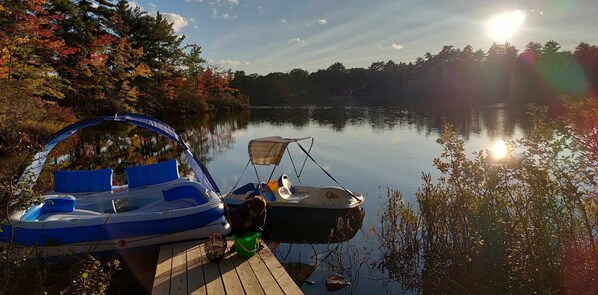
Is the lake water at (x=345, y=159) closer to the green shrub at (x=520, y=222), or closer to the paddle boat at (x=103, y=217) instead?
the green shrub at (x=520, y=222)

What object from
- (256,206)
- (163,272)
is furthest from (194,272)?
(256,206)

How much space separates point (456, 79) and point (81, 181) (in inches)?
3352

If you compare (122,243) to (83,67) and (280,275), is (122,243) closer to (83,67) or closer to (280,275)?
(280,275)

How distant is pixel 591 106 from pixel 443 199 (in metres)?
3.33

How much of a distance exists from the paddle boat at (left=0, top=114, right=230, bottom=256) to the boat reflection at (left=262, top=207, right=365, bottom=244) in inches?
81.0

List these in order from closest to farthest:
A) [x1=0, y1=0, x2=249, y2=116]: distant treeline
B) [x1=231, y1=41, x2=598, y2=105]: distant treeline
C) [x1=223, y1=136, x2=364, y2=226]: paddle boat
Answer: [x1=223, y1=136, x2=364, y2=226]: paddle boat → [x1=0, y1=0, x2=249, y2=116]: distant treeline → [x1=231, y1=41, x2=598, y2=105]: distant treeline

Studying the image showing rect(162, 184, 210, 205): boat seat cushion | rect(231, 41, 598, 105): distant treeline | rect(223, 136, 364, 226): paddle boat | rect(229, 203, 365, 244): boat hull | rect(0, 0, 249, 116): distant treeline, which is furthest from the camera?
rect(231, 41, 598, 105): distant treeline

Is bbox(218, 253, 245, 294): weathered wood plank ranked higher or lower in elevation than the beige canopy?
lower

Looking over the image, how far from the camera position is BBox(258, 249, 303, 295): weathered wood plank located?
489 centimetres

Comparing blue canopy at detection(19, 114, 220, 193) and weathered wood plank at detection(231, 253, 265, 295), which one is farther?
blue canopy at detection(19, 114, 220, 193)

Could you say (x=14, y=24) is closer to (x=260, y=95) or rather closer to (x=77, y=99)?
(x=77, y=99)

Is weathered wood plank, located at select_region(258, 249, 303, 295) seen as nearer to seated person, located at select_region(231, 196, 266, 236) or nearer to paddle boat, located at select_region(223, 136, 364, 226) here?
seated person, located at select_region(231, 196, 266, 236)

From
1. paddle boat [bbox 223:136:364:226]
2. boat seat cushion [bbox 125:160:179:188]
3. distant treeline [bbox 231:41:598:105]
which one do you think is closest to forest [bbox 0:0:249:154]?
boat seat cushion [bbox 125:160:179:188]

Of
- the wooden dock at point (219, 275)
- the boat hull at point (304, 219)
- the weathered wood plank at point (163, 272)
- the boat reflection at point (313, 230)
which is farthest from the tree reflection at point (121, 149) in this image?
the wooden dock at point (219, 275)
